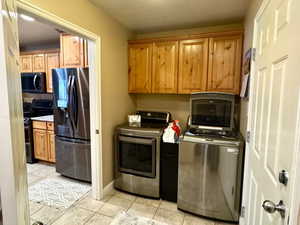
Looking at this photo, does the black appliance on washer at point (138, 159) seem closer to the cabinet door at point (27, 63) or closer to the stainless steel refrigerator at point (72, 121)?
the stainless steel refrigerator at point (72, 121)

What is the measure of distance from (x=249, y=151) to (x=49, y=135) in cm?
321

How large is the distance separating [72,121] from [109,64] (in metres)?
1.02

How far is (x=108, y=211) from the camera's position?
212cm

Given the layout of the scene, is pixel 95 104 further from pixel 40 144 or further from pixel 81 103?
pixel 40 144

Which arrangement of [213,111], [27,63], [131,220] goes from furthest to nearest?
1. [27,63]
2. [213,111]
3. [131,220]

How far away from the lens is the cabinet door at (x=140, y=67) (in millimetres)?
2687

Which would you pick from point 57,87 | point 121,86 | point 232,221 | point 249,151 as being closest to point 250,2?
point 249,151

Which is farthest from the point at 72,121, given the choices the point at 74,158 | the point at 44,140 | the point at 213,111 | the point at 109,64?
the point at 213,111

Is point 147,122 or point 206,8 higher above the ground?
point 206,8

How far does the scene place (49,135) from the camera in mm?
3189

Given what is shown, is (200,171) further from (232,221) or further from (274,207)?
(274,207)

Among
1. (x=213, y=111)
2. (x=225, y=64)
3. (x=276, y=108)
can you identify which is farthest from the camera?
(x=225, y=64)

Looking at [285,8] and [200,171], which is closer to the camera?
[285,8]

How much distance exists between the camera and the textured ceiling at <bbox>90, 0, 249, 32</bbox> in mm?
1948
